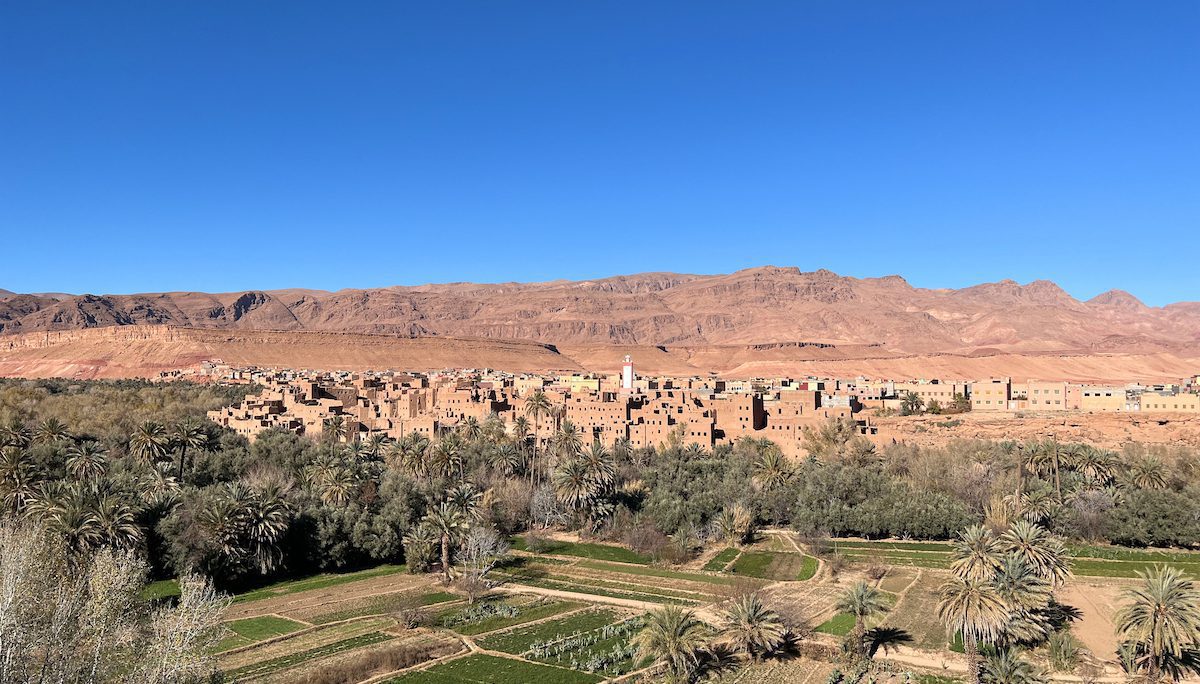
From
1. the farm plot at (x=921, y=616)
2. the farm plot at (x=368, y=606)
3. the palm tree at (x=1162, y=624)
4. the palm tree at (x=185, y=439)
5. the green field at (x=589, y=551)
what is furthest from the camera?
the palm tree at (x=185, y=439)

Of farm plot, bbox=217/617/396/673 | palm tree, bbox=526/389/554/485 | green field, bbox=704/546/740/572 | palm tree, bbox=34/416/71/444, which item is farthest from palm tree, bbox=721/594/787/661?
palm tree, bbox=34/416/71/444

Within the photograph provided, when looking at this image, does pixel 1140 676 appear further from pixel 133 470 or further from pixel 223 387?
pixel 223 387

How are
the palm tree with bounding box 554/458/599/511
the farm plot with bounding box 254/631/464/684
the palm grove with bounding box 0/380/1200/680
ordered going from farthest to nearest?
the palm tree with bounding box 554/458/599/511 < the palm grove with bounding box 0/380/1200/680 < the farm plot with bounding box 254/631/464/684

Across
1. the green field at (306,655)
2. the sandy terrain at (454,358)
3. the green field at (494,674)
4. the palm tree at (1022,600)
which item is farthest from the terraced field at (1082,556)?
the sandy terrain at (454,358)

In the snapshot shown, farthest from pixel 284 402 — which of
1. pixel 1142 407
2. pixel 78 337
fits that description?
pixel 78 337

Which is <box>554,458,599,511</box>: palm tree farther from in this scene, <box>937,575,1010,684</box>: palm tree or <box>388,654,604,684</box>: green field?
<box>937,575,1010,684</box>: palm tree

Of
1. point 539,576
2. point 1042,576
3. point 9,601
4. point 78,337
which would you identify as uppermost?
point 78,337

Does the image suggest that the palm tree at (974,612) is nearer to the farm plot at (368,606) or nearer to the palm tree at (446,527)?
the farm plot at (368,606)
